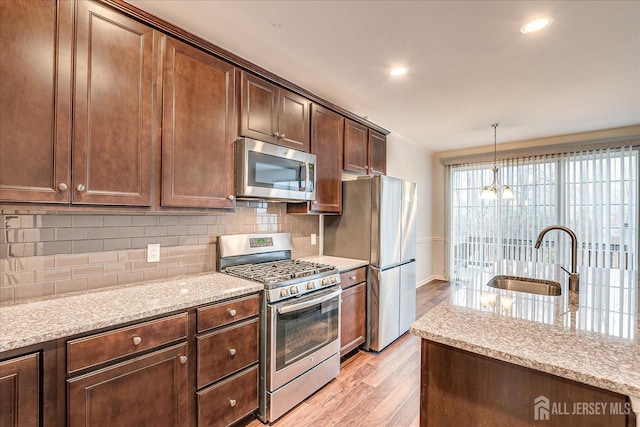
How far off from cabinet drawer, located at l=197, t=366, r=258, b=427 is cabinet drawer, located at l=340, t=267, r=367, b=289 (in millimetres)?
1045

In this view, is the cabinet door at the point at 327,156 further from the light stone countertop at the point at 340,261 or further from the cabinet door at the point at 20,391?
the cabinet door at the point at 20,391

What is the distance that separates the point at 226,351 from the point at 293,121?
5.91ft

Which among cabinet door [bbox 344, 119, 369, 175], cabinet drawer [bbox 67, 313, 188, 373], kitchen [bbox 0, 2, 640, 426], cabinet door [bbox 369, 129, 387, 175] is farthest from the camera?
cabinet door [bbox 369, 129, 387, 175]

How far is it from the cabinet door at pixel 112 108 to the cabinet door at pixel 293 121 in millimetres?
974

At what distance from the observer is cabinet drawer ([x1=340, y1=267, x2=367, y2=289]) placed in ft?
8.80

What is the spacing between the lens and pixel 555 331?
1.09 meters

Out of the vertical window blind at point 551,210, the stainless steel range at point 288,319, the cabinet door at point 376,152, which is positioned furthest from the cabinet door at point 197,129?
the vertical window blind at point 551,210

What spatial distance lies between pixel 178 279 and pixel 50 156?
1.01 meters

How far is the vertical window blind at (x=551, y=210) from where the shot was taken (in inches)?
159

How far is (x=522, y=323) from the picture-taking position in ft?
3.79

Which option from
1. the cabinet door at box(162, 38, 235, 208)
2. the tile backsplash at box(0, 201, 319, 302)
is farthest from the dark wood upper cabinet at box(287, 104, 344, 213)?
the cabinet door at box(162, 38, 235, 208)

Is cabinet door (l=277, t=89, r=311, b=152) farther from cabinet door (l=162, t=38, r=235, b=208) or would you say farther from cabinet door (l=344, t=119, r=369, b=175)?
cabinet door (l=344, t=119, r=369, b=175)

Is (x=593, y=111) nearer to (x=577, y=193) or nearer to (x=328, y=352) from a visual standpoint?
(x=577, y=193)

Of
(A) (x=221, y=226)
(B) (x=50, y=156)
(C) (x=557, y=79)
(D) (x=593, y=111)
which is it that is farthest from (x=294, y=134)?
(D) (x=593, y=111)
